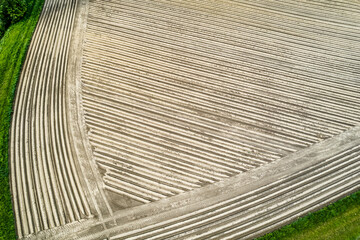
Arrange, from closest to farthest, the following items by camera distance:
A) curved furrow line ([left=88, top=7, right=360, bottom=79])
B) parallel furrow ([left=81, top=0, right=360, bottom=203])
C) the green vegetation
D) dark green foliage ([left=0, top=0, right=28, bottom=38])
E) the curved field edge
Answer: the green vegetation < the curved field edge < parallel furrow ([left=81, top=0, right=360, bottom=203]) < curved furrow line ([left=88, top=7, right=360, bottom=79]) < dark green foliage ([left=0, top=0, right=28, bottom=38])

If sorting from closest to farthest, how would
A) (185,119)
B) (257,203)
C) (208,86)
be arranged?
(257,203) < (185,119) < (208,86)

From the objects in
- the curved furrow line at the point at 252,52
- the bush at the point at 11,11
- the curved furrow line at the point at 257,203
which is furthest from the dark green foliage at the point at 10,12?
the curved furrow line at the point at 257,203

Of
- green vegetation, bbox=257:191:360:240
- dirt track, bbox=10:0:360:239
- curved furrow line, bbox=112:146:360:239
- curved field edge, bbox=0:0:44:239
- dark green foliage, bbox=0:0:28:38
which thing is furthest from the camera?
dark green foliage, bbox=0:0:28:38

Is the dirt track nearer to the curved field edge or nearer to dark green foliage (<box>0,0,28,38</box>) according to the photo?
the curved field edge

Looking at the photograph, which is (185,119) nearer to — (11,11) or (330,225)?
(330,225)

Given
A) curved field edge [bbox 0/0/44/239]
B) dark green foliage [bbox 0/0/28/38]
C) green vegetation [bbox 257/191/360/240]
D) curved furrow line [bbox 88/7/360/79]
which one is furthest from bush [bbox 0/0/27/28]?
green vegetation [bbox 257/191/360/240]

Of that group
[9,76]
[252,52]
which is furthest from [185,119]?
[9,76]
